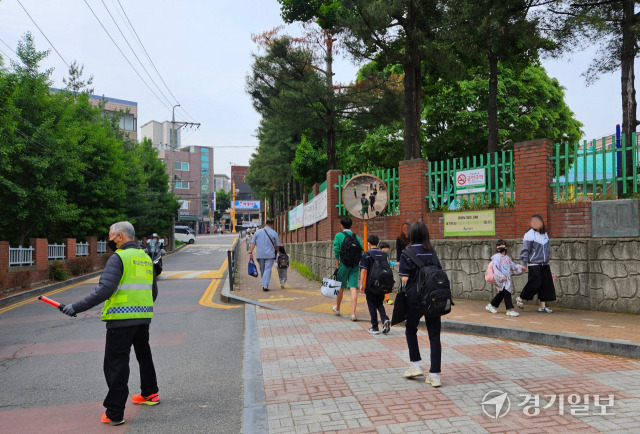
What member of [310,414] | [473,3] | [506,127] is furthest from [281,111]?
[310,414]

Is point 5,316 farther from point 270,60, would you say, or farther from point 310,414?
point 270,60

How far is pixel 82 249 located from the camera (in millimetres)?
23281

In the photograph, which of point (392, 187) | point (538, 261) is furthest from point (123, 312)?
point (392, 187)

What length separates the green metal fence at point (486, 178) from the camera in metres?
10.7

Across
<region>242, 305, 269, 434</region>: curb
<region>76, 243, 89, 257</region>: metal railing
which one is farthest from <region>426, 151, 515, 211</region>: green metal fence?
<region>76, 243, 89, 257</region>: metal railing

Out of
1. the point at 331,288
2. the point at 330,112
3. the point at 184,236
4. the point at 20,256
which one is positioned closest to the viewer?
the point at 331,288

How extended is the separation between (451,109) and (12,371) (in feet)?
83.7

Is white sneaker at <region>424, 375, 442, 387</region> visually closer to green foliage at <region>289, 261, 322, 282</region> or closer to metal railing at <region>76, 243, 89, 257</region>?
green foliage at <region>289, 261, 322, 282</region>

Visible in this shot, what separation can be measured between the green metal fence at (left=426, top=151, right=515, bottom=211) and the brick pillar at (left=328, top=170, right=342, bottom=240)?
3.32 m

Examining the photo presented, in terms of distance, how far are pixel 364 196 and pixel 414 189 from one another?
137cm

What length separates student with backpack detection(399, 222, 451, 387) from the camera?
495cm

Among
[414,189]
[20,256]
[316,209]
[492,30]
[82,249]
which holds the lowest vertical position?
[82,249]

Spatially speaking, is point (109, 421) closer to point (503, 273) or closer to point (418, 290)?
point (418, 290)

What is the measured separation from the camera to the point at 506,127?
27.7 m
